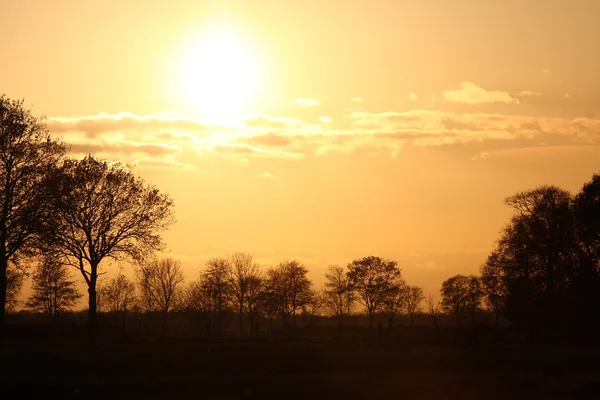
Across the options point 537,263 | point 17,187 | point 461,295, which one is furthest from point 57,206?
point 461,295

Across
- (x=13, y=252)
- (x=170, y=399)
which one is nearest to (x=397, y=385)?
(x=170, y=399)

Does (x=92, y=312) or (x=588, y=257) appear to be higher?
(x=588, y=257)

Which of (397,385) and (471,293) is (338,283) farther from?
(397,385)

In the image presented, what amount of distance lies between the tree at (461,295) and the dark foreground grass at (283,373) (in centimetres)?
6762

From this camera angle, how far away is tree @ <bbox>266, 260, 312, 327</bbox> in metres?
111

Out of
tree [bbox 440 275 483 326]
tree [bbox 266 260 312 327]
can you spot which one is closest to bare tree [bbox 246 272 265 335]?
tree [bbox 266 260 312 327]

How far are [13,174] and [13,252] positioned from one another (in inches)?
233

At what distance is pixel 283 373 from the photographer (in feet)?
128

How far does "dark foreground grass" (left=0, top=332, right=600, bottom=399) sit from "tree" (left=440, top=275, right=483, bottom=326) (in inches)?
2662

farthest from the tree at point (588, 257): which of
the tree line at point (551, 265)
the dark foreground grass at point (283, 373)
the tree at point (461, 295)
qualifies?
the tree at point (461, 295)

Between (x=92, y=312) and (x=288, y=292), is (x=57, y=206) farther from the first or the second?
(x=288, y=292)

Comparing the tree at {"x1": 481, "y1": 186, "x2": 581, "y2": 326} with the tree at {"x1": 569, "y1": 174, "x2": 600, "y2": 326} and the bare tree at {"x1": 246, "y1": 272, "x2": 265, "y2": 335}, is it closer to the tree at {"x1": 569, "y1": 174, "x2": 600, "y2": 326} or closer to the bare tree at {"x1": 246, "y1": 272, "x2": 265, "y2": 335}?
the tree at {"x1": 569, "y1": 174, "x2": 600, "y2": 326}

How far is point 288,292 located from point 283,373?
2876 inches

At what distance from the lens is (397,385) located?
33.8m
